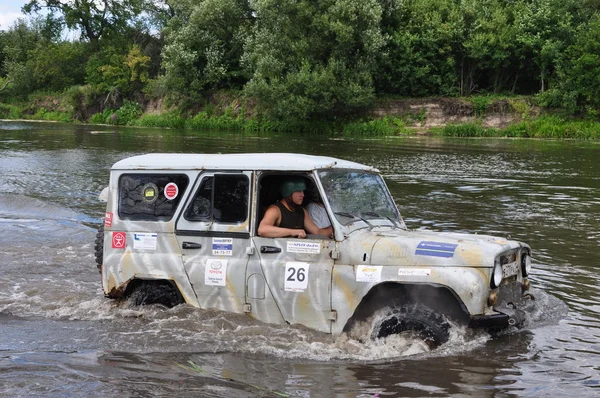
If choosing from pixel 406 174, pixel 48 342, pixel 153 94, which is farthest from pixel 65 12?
pixel 48 342

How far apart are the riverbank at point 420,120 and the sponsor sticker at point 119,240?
3877cm

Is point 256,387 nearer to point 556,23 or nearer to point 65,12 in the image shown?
point 556,23

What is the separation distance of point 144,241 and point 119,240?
13.3 inches

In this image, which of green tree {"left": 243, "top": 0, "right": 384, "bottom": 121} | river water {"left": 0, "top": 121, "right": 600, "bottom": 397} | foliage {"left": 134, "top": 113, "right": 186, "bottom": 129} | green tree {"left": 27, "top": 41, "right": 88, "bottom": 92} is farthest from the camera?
green tree {"left": 27, "top": 41, "right": 88, "bottom": 92}

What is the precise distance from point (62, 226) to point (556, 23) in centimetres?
3974

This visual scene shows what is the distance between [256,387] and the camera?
6.28 metres

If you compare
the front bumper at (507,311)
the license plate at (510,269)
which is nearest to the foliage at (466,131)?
the front bumper at (507,311)

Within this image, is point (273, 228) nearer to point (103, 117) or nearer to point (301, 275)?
point (301, 275)

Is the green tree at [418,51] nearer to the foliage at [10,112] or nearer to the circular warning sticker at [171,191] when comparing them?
the circular warning sticker at [171,191]

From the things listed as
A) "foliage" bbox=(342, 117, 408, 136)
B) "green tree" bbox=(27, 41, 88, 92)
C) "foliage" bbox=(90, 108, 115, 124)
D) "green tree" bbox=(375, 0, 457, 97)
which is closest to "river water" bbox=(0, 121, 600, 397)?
"foliage" bbox=(342, 117, 408, 136)

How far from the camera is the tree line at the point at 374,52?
149 feet

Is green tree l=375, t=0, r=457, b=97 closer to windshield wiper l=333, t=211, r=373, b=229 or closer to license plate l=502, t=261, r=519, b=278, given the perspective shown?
windshield wiper l=333, t=211, r=373, b=229

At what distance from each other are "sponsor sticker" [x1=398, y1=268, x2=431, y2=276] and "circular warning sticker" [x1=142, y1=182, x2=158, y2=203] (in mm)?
3004

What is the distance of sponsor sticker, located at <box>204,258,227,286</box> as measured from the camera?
25.4 feet
